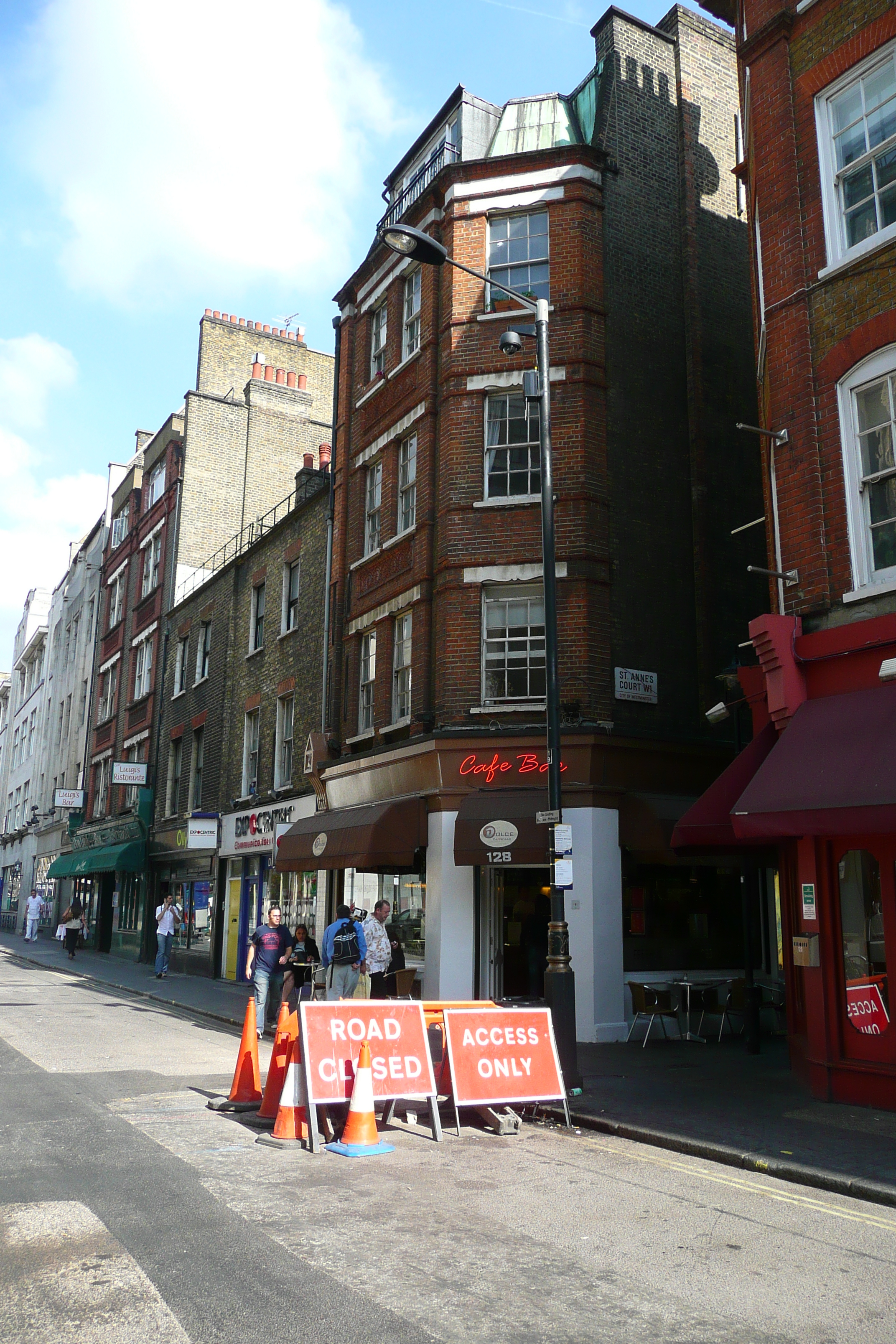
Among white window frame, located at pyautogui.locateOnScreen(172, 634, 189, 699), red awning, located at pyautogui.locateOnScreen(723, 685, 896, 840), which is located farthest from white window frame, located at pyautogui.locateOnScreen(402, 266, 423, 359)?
white window frame, located at pyautogui.locateOnScreen(172, 634, 189, 699)

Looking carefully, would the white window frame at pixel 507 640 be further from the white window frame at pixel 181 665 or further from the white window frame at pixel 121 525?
the white window frame at pixel 121 525

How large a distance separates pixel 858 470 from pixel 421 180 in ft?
43.4

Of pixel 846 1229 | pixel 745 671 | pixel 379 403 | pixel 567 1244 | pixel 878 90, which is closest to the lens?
pixel 567 1244

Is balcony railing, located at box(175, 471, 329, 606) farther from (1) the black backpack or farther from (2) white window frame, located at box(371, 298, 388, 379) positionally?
(1) the black backpack

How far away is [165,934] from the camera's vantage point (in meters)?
26.1

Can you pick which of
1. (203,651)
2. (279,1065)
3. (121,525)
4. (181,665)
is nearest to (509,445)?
(279,1065)

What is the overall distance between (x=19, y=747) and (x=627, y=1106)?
5903 centimetres

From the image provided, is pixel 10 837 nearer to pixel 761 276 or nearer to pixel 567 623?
pixel 567 623

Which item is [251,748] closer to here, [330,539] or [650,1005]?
[330,539]

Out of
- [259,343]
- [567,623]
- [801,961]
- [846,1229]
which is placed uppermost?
[259,343]

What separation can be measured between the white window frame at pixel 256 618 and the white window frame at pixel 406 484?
24.2 ft

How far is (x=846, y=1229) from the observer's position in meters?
6.25

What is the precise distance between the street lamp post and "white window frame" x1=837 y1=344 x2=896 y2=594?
3082mm

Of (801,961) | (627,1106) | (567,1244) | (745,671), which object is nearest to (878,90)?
(745,671)
